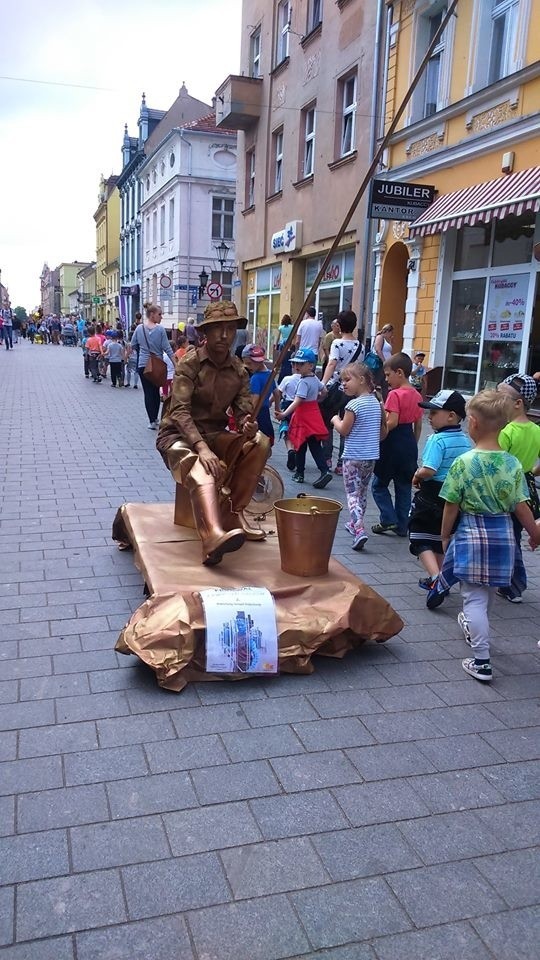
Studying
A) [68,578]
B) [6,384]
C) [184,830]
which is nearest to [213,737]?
[184,830]

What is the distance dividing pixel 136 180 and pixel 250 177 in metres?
28.4

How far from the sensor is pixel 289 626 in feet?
12.5

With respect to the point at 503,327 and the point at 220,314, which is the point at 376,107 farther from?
the point at 220,314

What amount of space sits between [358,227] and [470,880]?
14.9 m

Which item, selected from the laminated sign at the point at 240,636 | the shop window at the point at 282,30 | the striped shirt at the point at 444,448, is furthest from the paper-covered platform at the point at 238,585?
the shop window at the point at 282,30

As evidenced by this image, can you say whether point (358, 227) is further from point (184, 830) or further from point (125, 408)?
point (184, 830)

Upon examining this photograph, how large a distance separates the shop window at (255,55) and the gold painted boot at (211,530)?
856 inches

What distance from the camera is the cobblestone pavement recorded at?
2174 millimetres

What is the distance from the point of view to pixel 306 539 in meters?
4.23

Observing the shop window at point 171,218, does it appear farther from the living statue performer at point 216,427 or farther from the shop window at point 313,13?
the living statue performer at point 216,427

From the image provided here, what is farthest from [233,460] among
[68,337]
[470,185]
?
[68,337]

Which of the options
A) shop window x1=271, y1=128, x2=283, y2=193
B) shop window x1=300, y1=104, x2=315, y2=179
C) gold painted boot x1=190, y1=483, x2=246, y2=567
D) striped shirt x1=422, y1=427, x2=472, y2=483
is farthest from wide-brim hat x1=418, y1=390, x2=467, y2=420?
shop window x1=271, y1=128, x2=283, y2=193

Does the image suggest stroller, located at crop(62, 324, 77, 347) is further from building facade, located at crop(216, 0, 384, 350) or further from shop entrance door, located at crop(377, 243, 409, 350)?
shop entrance door, located at crop(377, 243, 409, 350)

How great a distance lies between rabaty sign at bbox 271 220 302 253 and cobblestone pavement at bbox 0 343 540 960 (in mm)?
15939
